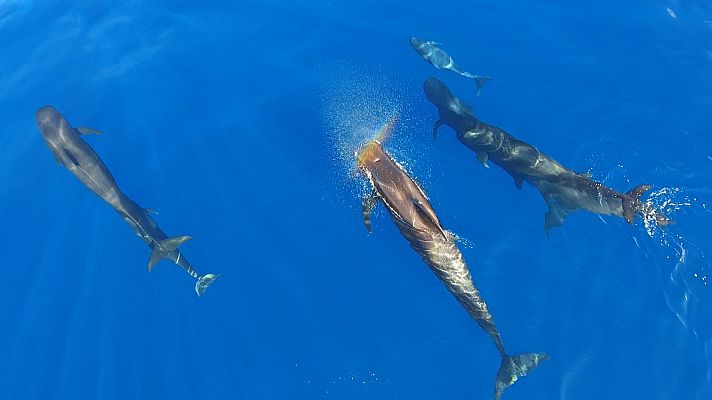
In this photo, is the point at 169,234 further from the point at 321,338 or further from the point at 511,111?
the point at 511,111

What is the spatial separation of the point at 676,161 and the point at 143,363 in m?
14.4

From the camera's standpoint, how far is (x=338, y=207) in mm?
13859

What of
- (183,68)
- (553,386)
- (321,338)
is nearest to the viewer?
(553,386)

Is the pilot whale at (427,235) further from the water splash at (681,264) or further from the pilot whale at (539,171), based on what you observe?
the water splash at (681,264)

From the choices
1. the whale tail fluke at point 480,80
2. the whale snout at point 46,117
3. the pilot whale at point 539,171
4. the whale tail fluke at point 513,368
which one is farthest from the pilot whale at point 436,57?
the whale snout at point 46,117

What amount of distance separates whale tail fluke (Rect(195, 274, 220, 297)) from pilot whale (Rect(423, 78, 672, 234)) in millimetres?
Answer: 7255

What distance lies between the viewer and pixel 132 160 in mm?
15477

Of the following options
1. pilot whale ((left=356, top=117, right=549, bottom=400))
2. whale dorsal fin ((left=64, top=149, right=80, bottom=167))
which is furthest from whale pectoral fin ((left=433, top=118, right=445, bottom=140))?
whale dorsal fin ((left=64, top=149, right=80, bottom=167))

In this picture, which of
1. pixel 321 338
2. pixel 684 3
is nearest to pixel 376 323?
pixel 321 338

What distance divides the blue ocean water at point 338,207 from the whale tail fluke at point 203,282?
22cm

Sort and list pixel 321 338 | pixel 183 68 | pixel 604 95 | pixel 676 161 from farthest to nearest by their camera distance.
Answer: pixel 183 68 → pixel 604 95 → pixel 676 161 → pixel 321 338

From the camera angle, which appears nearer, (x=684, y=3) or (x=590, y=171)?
(x=590, y=171)

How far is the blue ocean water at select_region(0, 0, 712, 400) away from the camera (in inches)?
471

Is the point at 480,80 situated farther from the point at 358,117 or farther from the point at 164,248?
the point at 164,248
